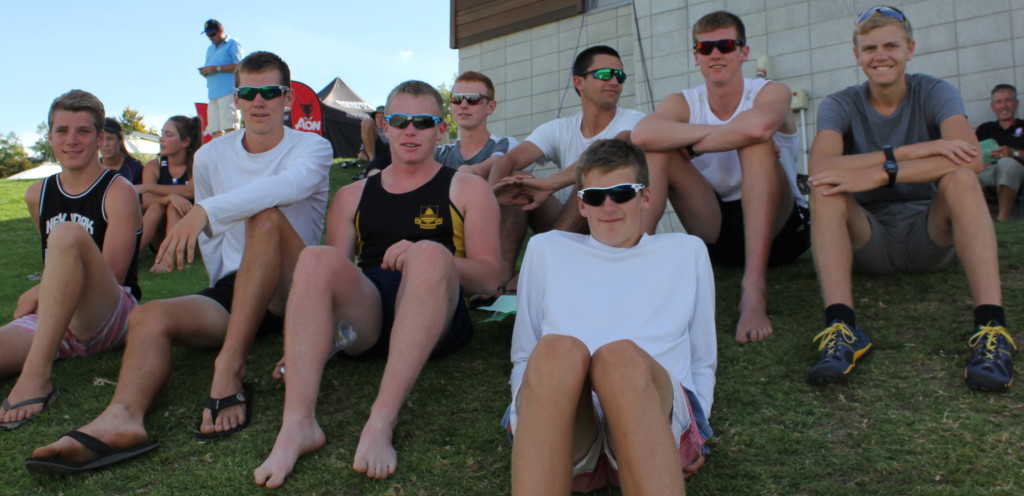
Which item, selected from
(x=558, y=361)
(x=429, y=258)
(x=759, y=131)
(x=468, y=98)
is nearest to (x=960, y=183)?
(x=759, y=131)

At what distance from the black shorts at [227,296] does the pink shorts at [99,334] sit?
357 millimetres

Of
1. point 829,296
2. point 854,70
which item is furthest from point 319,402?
point 854,70

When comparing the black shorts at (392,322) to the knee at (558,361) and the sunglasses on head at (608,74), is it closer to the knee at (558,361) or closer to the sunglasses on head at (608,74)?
the knee at (558,361)

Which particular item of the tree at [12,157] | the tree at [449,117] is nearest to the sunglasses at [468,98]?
the tree at [449,117]

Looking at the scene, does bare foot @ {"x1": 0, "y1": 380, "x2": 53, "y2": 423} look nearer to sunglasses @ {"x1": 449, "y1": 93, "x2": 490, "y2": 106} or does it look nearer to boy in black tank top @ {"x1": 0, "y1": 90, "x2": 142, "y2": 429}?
boy in black tank top @ {"x1": 0, "y1": 90, "x2": 142, "y2": 429}

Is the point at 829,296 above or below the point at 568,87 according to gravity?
below

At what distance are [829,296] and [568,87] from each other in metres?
6.52

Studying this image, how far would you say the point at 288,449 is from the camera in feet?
7.81

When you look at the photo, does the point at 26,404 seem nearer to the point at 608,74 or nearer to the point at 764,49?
the point at 608,74

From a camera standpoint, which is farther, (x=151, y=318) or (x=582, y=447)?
(x=151, y=318)

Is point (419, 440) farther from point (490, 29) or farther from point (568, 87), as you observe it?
point (490, 29)

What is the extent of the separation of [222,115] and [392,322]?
7.44m

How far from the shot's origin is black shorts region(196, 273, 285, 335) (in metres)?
3.29

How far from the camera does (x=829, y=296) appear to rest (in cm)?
299
